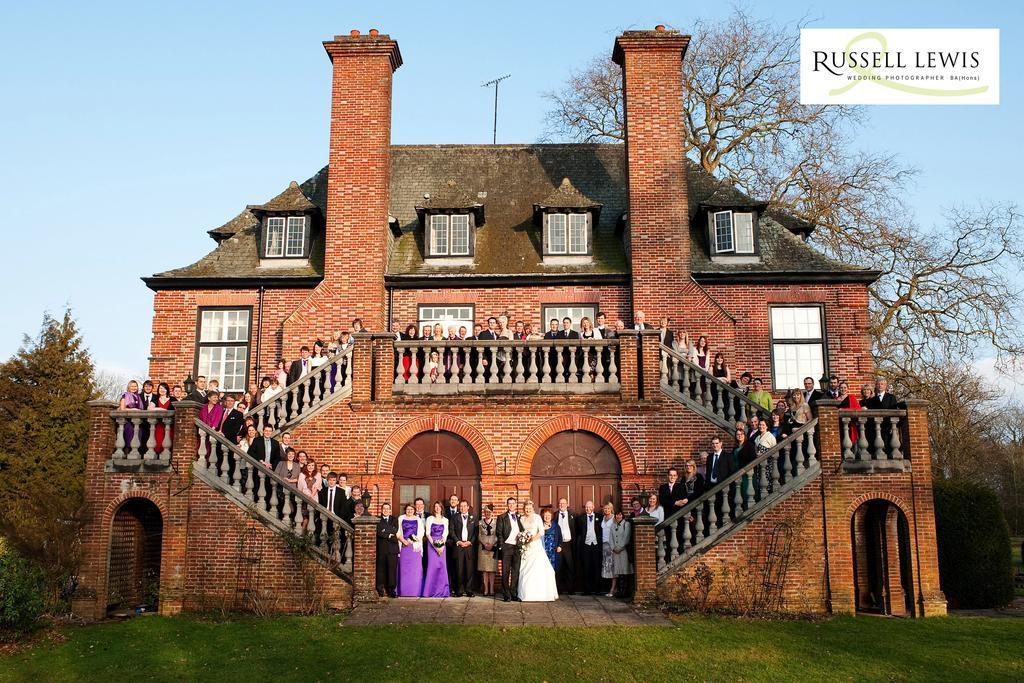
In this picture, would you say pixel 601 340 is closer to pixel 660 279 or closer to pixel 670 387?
pixel 670 387

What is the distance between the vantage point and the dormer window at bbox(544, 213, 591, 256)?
19.9 meters

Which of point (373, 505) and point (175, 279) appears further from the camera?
point (175, 279)

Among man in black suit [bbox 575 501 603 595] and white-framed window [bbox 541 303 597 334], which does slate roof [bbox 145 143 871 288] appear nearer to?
white-framed window [bbox 541 303 597 334]

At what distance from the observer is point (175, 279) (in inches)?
766

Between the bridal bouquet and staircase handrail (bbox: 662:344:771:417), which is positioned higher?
staircase handrail (bbox: 662:344:771:417)

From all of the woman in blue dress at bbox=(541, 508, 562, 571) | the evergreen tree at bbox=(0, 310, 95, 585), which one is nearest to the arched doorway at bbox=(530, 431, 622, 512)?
the woman in blue dress at bbox=(541, 508, 562, 571)

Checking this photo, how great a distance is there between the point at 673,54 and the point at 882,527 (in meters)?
11.8

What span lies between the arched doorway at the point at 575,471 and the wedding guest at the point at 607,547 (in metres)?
1.44

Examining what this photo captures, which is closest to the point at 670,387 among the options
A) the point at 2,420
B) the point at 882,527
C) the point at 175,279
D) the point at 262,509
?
the point at 882,527

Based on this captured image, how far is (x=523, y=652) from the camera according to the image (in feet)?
35.8

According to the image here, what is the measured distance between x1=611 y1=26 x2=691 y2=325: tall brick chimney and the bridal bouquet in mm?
6378

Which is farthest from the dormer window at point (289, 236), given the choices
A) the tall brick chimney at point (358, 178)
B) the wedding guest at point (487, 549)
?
the wedding guest at point (487, 549)

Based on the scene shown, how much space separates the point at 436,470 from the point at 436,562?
2.24m

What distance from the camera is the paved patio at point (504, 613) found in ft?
40.7
